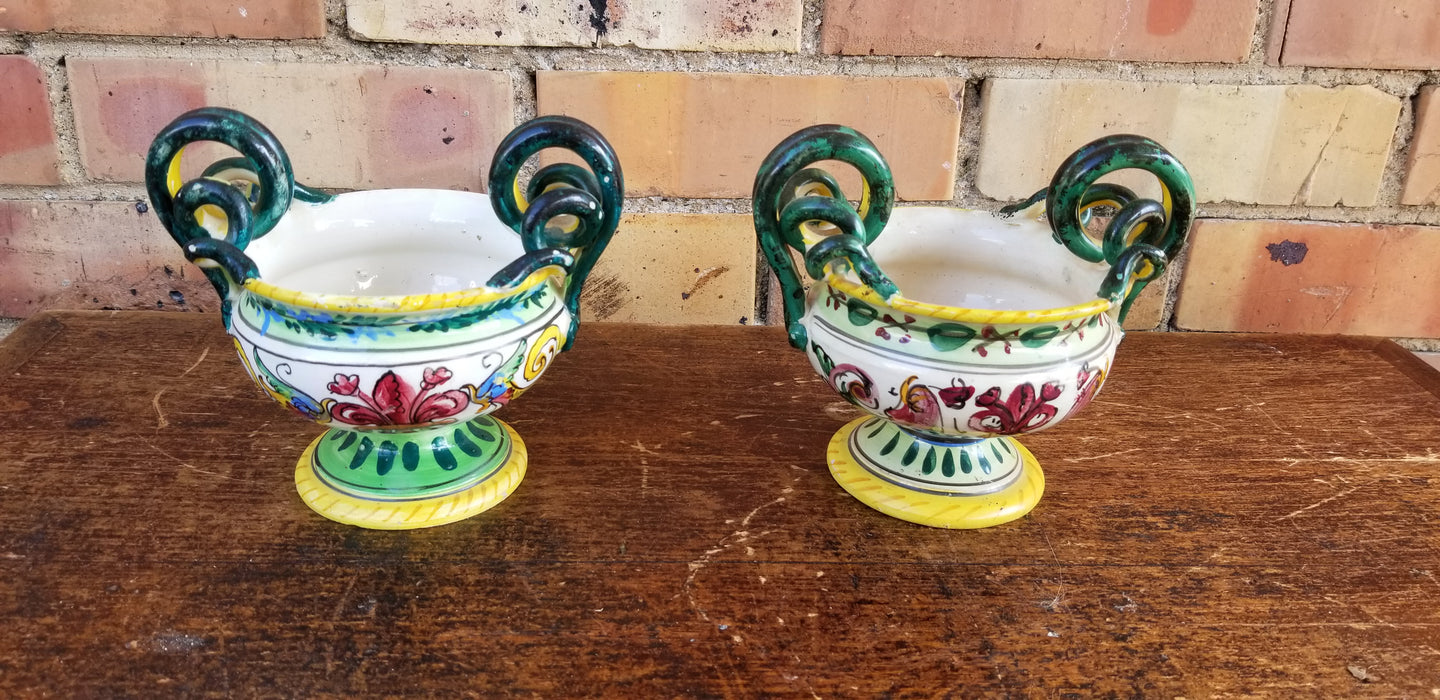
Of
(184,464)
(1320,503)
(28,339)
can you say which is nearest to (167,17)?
(28,339)

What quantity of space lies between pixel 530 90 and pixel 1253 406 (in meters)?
0.61

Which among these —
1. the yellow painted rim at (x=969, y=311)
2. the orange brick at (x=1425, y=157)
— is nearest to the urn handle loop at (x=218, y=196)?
the yellow painted rim at (x=969, y=311)

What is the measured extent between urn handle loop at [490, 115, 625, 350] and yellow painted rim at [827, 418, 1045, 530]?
19 centimetres

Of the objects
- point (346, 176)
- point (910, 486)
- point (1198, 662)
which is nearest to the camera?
point (1198, 662)

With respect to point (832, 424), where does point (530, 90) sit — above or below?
above

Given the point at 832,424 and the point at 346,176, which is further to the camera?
the point at 346,176

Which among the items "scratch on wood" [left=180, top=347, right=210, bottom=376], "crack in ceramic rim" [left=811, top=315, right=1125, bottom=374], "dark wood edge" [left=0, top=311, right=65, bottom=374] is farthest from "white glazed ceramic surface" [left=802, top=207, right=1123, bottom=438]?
"dark wood edge" [left=0, top=311, right=65, bottom=374]

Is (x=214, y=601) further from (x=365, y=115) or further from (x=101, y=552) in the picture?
(x=365, y=115)

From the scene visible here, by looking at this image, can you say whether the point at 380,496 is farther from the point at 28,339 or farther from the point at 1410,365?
the point at 1410,365

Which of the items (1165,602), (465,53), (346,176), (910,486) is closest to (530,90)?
(465,53)

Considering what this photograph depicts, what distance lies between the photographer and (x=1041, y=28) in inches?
32.2

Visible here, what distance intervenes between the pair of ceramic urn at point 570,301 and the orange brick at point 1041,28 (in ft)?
0.74

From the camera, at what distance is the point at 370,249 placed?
0.65 meters

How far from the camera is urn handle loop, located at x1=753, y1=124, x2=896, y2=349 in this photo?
1.78ft
